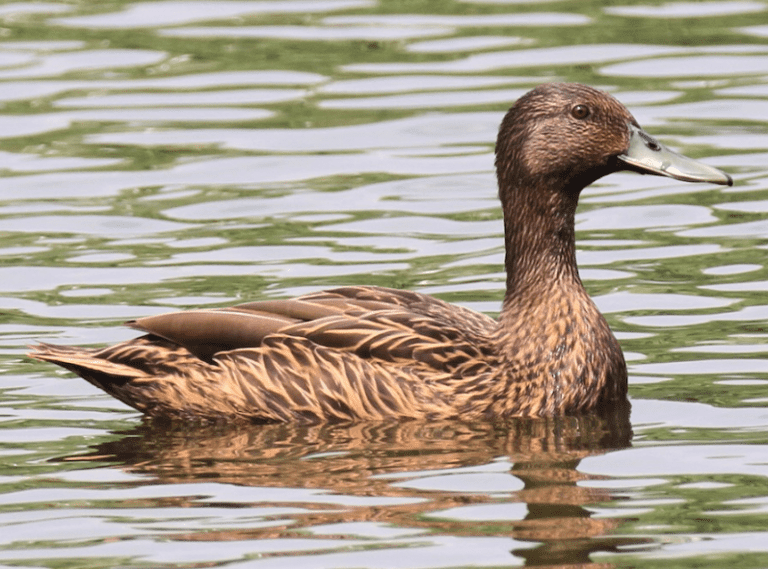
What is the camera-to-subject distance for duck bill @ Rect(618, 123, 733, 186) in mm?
10703

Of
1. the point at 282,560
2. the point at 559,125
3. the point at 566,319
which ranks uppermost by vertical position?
the point at 559,125

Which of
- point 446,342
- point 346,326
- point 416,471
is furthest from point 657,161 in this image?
point 416,471

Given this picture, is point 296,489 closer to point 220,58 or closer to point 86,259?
point 86,259

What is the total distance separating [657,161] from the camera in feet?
35.5

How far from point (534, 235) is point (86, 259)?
403 centimetres

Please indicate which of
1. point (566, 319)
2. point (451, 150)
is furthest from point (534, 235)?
point (451, 150)

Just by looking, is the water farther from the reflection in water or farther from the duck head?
the duck head

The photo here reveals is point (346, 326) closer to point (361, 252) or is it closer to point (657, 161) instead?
point (657, 161)

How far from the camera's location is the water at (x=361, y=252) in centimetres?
867

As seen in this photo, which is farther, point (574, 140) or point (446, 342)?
point (574, 140)

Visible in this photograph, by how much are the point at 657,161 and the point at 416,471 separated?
242cm

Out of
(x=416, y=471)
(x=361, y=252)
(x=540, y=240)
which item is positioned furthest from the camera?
(x=361, y=252)

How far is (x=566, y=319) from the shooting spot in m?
11.0

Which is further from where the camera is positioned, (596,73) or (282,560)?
(596,73)
